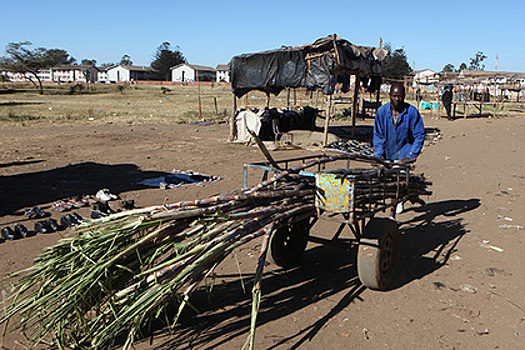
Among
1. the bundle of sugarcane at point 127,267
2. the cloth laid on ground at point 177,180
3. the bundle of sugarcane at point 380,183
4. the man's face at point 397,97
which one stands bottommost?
the cloth laid on ground at point 177,180

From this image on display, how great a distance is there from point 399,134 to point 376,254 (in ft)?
7.79

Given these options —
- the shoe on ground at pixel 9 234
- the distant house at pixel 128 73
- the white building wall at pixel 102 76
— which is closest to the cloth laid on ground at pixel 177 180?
the shoe on ground at pixel 9 234

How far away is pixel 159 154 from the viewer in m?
13.1

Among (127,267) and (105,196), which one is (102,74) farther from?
(127,267)

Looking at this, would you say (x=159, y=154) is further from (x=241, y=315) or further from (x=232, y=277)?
(x=241, y=315)

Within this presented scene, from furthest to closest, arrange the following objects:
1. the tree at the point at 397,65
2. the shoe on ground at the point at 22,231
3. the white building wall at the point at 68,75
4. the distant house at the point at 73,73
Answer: the white building wall at the point at 68,75 < the distant house at the point at 73,73 < the tree at the point at 397,65 < the shoe on ground at the point at 22,231

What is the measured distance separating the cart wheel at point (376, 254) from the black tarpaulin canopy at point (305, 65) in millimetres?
10001

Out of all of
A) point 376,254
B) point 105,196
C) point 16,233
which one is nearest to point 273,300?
point 376,254

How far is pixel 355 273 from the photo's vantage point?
4922 millimetres

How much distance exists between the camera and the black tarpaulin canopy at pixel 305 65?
13672 millimetres

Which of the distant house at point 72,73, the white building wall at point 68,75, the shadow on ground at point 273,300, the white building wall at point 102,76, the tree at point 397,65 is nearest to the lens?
the shadow on ground at point 273,300

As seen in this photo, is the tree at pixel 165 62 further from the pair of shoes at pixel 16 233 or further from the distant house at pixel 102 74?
the pair of shoes at pixel 16 233

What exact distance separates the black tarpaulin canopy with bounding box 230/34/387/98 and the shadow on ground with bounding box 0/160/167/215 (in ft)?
20.6

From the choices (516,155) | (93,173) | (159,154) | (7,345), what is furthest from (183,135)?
(7,345)
